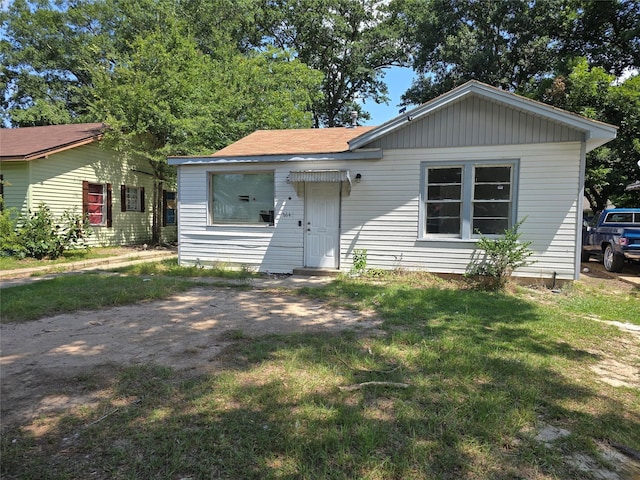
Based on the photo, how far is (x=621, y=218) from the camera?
36.9ft

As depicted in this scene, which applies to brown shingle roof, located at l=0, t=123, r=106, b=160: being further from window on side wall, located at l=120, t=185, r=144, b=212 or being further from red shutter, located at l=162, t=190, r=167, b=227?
red shutter, located at l=162, t=190, r=167, b=227

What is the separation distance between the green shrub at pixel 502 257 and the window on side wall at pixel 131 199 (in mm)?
13785

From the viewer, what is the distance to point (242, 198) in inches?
387

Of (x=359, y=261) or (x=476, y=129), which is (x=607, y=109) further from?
(x=359, y=261)

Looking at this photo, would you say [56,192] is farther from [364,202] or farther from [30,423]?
[30,423]

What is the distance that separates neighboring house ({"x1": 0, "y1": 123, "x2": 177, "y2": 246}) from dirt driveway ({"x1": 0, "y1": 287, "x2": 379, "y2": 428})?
9018 mm

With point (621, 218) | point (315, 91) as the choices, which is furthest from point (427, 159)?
point (315, 91)

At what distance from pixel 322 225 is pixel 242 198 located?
7.47ft

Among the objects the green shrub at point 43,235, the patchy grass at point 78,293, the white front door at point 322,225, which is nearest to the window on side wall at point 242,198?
the white front door at point 322,225

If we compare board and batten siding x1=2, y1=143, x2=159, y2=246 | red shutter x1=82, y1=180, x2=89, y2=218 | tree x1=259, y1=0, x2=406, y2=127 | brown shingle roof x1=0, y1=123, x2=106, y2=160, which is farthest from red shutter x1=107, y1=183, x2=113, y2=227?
tree x1=259, y1=0, x2=406, y2=127

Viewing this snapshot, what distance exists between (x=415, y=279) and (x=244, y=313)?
4.15 metres

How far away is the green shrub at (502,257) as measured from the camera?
7.55 metres

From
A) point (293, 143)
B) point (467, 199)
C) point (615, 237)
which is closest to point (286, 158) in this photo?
point (293, 143)

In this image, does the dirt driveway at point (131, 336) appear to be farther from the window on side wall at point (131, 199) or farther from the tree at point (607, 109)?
the tree at point (607, 109)
